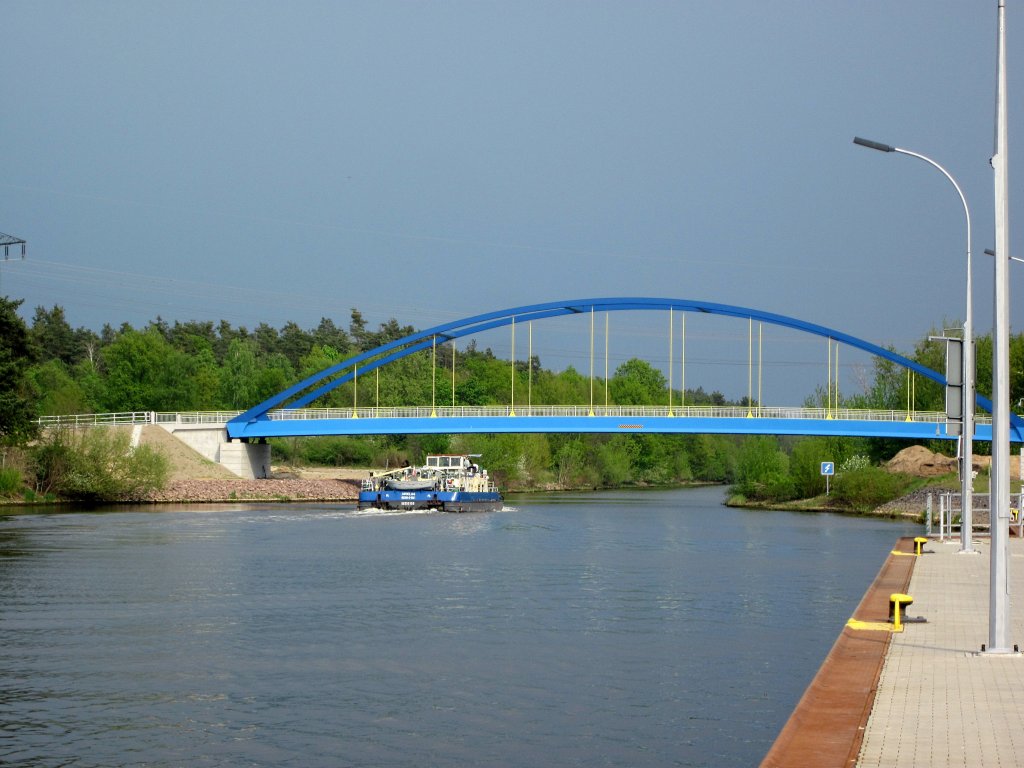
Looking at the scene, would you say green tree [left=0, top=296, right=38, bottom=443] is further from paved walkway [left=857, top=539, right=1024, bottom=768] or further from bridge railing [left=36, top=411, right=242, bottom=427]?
paved walkway [left=857, top=539, right=1024, bottom=768]

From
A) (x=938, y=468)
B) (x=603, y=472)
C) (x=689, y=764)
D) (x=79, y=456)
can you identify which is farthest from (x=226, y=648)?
(x=603, y=472)

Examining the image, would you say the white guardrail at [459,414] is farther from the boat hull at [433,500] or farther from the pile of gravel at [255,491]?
the boat hull at [433,500]

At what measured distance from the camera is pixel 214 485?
250 feet

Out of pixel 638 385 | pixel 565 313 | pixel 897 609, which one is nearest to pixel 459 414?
pixel 565 313

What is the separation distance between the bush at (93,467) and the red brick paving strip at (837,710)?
185 feet

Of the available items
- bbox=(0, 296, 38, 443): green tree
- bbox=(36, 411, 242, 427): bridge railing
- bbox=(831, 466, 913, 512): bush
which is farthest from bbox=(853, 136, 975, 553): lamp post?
bbox=(36, 411, 242, 427): bridge railing

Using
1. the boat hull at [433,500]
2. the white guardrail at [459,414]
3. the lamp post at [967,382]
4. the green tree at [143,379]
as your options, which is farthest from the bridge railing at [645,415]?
the lamp post at [967,382]

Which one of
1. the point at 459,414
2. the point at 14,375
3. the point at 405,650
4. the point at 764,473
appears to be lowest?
the point at 764,473

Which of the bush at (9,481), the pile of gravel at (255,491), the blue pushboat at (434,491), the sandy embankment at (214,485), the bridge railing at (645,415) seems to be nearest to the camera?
the bush at (9,481)

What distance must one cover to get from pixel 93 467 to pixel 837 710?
61.1 meters

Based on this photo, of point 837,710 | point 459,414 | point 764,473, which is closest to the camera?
point 837,710

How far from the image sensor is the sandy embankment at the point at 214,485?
74.4 metres

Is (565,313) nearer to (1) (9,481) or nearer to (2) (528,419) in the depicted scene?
(2) (528,419)

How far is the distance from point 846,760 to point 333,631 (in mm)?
12945
